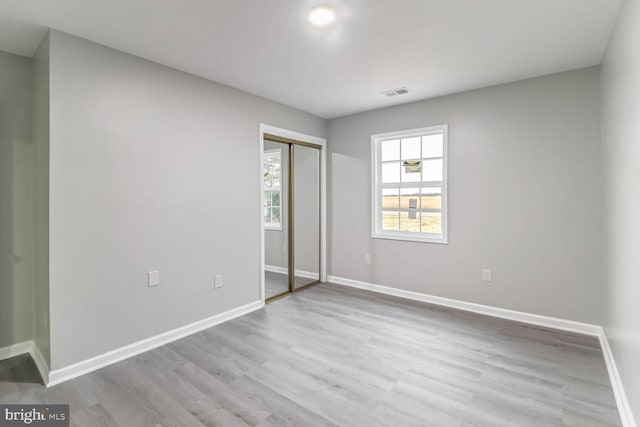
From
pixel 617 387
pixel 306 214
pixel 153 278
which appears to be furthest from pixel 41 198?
pixel 617 387

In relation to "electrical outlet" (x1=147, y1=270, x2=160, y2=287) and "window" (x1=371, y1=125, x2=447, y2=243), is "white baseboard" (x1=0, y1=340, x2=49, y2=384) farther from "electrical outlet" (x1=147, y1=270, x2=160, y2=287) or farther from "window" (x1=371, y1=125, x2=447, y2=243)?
"window" (x1=371, y1=125, x2=447, y2=243)

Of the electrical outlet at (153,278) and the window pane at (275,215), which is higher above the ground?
the window pane at (275,215)

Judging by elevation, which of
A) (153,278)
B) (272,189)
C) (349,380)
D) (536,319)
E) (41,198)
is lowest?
(349,380)

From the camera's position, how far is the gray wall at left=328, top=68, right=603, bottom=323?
2.92 metres

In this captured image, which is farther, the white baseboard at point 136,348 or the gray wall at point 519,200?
the gray wall at point 519,200

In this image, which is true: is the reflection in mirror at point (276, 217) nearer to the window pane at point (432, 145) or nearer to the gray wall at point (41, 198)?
the window pane at point (432, 145)

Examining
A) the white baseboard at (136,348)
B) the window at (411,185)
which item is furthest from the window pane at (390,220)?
the white baseboard at (136,348)

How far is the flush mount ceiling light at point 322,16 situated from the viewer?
201 cm

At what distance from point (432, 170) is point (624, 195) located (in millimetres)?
2115

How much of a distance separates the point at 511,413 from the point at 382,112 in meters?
3.46

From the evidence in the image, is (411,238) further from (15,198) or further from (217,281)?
(15,198)

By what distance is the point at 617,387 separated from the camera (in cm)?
204

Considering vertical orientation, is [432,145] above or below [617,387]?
above

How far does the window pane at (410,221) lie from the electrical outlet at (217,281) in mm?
2355
